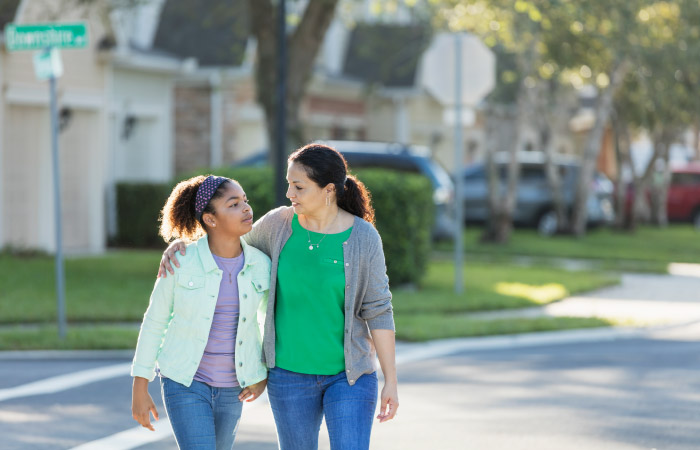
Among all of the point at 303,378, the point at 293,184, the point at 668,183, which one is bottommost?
the point at 668,183

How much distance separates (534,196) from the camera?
95.0 ft

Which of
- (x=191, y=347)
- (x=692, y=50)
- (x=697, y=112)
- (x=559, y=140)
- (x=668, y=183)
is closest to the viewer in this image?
(x=191, y=347)

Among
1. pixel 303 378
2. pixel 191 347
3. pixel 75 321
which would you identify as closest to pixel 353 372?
pixel 303 378

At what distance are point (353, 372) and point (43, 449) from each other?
9.92 feet

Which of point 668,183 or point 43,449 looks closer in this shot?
point 43,449

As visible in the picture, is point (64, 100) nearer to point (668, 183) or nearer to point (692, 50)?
point (692, 50)

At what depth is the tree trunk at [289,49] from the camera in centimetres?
1697

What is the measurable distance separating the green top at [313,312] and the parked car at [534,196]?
24022 millimetres

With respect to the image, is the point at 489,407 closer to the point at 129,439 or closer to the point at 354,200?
the point at 129,439

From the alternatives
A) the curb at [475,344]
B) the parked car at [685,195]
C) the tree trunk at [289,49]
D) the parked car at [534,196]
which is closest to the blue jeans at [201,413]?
the curb at [475,344]

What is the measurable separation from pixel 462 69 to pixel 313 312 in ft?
36.6

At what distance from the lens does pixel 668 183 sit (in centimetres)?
3491

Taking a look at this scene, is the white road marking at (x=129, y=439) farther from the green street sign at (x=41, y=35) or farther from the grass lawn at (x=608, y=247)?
the grass lawn at (x=608, y=247)

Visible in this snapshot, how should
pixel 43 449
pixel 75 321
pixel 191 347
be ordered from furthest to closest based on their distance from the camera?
1. pixel 75 321
2. pixel 43 449
3. pixel 191 347
